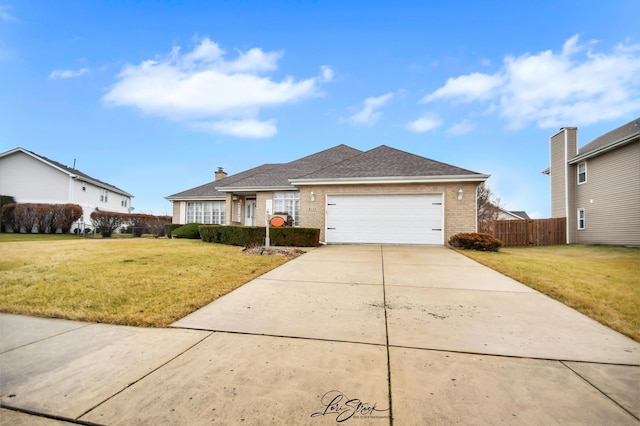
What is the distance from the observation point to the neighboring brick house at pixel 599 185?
1350 centimetres

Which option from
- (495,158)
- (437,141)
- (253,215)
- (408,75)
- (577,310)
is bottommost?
(577,310)

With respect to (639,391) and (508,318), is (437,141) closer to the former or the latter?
(508,318)

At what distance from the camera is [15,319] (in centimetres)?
366

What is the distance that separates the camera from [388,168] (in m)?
13.5

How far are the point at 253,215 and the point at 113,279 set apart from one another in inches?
531

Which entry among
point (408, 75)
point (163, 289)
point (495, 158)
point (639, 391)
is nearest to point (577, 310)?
point (639, 391)

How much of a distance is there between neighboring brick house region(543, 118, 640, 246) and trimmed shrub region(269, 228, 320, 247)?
15.1m

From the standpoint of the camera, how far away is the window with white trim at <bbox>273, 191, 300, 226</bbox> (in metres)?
16.4

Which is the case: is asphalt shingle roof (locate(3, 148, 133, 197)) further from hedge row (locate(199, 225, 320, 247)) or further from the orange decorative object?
hedge row (locate(199, 225, 320, 247))

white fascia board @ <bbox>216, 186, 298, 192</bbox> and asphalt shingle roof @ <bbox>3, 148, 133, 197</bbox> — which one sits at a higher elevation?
asphalt shingle roof @ <bbox>3, 148, 133, 197</bbox>

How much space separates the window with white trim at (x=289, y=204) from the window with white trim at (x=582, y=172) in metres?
16.9

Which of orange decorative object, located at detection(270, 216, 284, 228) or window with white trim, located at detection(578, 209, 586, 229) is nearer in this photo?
orange decorative object, located at detection(270, 216, 284, 228)

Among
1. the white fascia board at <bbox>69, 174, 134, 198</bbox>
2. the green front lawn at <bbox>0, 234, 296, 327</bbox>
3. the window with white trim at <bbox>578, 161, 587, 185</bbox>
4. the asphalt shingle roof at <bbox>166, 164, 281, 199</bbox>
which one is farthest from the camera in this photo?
the white fascia board at <bbox>69, 174, 134, 198</bbox>

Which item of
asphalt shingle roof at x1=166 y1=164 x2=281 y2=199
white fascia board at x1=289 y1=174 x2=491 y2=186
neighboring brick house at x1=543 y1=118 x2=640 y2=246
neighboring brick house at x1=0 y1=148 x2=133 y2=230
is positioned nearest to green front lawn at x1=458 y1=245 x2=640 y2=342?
white fascia board at x1=289 y1=174 x2=491 y2=186
